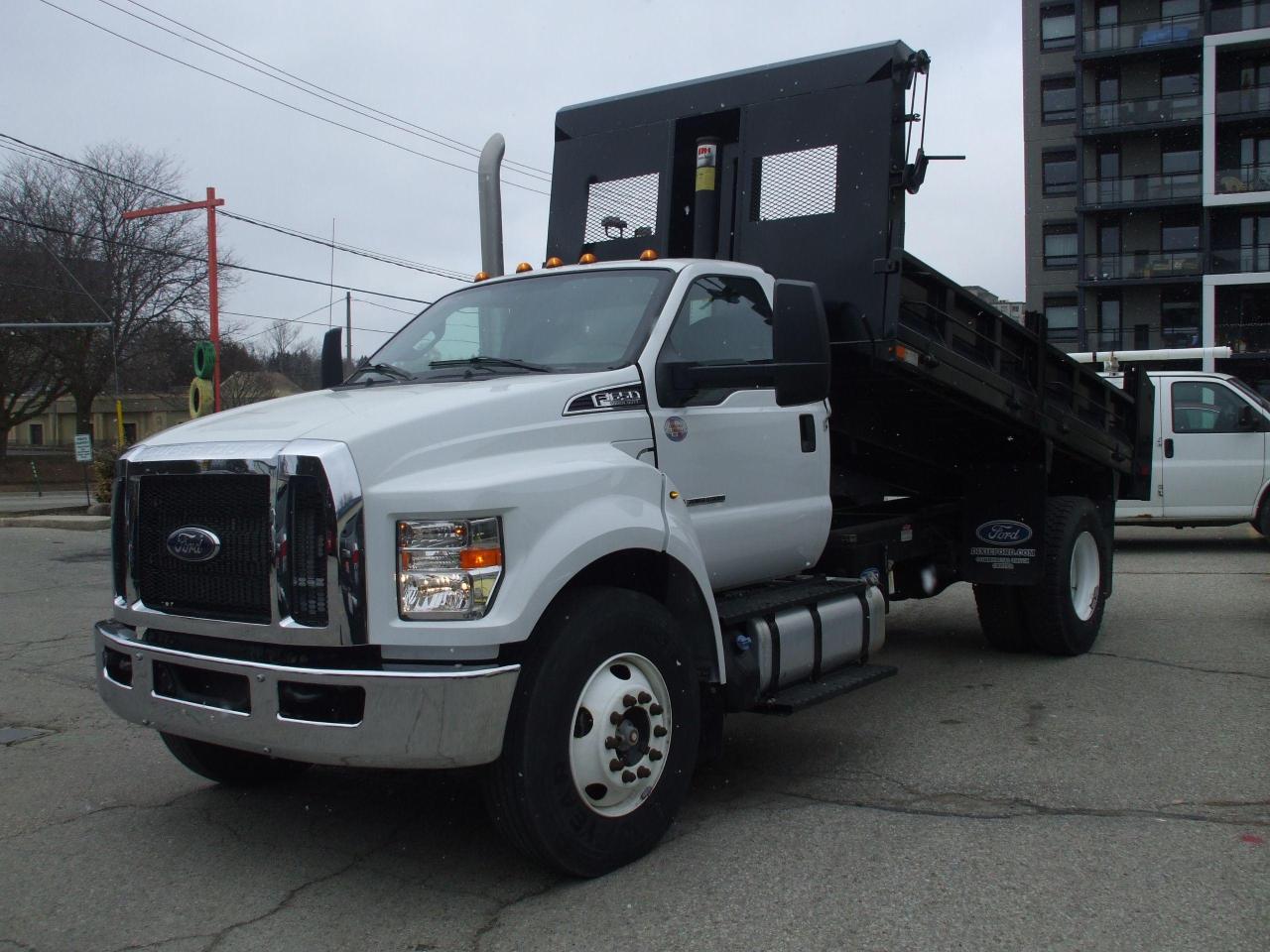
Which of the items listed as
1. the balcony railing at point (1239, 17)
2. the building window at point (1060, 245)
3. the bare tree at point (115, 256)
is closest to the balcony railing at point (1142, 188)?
the building window at point (1060, 245)

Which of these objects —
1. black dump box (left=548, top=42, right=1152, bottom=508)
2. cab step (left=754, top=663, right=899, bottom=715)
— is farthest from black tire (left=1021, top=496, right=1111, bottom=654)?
cab step (left=754, top=663, right=899, bottom=715)

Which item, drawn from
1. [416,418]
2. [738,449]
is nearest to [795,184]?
[738,449]

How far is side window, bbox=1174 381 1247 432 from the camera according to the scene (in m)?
13.9

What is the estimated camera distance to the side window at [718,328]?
16.6 ft

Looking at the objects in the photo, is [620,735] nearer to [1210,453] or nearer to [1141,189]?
[1210,453]

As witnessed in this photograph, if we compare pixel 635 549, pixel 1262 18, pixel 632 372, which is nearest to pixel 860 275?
pixel 632 372

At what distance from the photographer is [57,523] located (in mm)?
21297

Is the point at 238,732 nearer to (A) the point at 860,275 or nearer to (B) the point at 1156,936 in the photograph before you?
(B) the point at 1156,936

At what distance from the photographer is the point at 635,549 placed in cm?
447

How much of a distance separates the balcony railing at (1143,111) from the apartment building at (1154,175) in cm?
4

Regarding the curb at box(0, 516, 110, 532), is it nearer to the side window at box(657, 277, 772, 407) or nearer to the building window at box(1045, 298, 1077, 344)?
the side window at box(657, 277, 772, 407)

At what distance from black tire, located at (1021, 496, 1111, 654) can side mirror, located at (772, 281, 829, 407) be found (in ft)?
12.0

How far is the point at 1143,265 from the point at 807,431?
143 ft

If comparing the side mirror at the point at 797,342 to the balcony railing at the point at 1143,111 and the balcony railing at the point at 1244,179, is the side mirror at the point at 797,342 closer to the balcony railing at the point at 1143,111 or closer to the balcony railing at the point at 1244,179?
the balcony railing at the point at 1244,179
